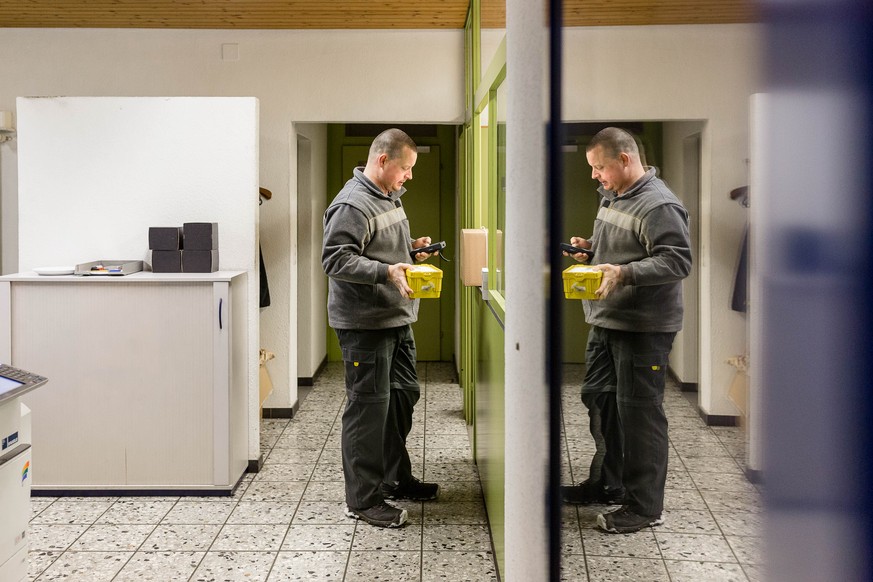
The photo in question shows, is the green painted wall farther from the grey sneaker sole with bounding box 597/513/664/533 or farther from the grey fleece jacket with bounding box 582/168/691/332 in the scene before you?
the grey fleece jacket with bounding box 582/168/691/332

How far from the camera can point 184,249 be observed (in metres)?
4.02

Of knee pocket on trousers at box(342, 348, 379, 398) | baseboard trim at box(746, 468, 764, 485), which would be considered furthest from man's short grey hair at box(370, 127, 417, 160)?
baseboard trim at box(746, 468, 764, 485)

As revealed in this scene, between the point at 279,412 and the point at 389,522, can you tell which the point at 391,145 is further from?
the point at 279,412

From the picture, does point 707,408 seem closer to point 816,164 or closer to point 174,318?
point 816,164

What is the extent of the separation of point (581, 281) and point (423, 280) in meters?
1.89

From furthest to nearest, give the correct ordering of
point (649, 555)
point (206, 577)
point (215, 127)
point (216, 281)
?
point (215, 127)
point (216, 281)
point (206, 577)
point (649, 555)

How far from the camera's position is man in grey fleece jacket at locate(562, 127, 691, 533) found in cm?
96

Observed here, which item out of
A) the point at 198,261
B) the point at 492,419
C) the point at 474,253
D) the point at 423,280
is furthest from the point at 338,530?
the point at 198,261

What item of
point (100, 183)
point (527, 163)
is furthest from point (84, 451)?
point (527, 163)

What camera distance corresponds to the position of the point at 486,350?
3.40 metres

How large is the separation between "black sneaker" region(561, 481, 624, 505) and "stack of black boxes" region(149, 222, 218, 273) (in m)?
2.85

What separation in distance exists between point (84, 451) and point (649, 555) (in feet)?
11.6

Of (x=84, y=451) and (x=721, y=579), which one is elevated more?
(x=721, y=579)

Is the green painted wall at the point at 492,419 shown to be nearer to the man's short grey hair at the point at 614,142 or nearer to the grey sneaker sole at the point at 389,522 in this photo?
the grey sneaker sole at the point at 389,522
